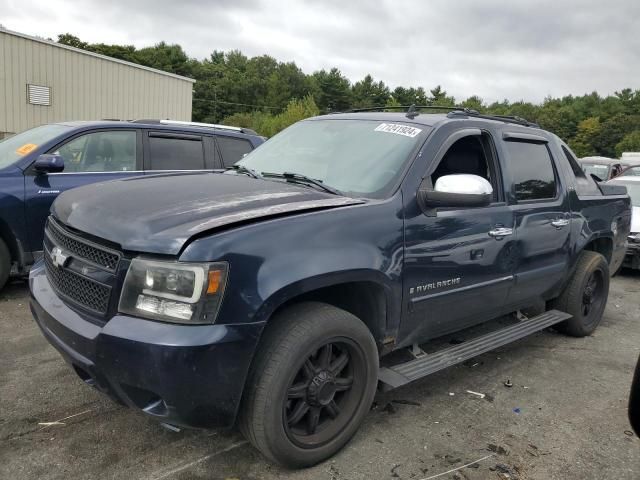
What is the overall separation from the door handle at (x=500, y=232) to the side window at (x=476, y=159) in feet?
0.72

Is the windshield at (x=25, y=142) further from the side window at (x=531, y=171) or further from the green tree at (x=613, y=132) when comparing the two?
the green tree at (x=613, y=132)

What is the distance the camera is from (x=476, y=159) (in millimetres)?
3723

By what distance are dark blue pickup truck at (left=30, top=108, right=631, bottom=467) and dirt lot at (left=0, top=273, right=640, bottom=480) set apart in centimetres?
32

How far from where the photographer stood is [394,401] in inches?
135

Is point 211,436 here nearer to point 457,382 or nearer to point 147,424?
point 147,424

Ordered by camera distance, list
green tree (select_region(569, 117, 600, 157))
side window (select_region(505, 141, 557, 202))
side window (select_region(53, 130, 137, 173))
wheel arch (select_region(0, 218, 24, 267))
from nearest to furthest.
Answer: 1. side window (select_region(505, 141, 557, 202))
2. wheel arch (select_region(0, 218, 24, 267))
3. side window (select_region(53, 130, 137, 173))
4. green tree (select_region(569, 117, 600, 157))

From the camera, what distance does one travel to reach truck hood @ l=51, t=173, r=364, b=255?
89.7 inches

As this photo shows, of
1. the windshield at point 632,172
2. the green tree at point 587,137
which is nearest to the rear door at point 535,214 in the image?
the windshield at point 632,172

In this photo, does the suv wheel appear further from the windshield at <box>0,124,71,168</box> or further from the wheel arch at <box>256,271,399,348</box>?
the windshield at <box>0,124,71,168</box>

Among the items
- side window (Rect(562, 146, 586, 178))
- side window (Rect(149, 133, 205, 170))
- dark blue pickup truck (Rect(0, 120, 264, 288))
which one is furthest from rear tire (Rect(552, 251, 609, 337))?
side window (Rect(149, 133, 205, 170))

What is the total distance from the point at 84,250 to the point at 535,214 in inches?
119

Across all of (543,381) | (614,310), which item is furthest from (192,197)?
(614,310)

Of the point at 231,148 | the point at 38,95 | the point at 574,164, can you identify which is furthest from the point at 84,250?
the point at 38,95

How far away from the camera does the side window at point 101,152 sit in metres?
5.42
